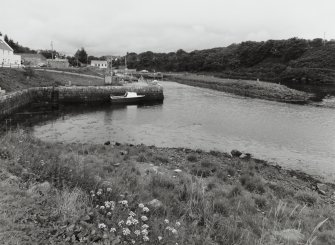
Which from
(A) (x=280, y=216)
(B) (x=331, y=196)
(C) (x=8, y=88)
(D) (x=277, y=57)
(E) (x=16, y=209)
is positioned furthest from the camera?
(D) (x=277, y=57)

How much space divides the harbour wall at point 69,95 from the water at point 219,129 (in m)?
4.25

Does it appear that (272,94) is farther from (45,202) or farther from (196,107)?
(45,202)

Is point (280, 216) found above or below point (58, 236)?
below

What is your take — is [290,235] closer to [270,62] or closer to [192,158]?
[192,158]

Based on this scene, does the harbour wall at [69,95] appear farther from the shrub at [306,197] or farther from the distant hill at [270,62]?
the distant hill at [270,62]

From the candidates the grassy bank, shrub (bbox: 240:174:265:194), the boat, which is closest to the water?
the boat

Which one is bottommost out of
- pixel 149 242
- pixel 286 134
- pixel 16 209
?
pixel 286 134

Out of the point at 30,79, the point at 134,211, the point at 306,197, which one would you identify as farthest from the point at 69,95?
the point at 134,211

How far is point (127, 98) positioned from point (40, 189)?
4260cm

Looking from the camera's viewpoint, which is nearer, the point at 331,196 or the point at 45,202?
the point at 45,202

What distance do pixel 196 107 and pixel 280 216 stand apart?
37491mm

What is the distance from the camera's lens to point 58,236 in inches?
194

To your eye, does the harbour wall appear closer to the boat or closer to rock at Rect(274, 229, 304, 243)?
the boat

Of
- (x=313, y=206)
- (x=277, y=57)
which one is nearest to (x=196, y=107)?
(x=313, y=206)
